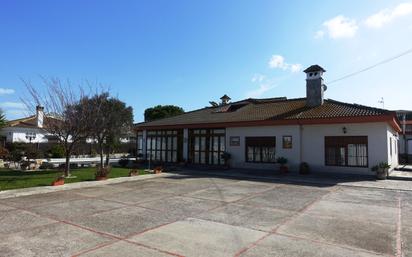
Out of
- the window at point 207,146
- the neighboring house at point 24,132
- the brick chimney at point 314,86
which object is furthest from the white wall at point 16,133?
the brick chimney at point 314,86

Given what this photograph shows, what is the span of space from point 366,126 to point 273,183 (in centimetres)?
698

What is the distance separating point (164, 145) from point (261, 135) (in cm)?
924

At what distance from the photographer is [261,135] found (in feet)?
67.7

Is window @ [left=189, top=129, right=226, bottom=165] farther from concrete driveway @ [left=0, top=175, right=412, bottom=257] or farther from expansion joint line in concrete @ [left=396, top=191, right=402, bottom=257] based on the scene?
expansion joint line in concrete @ [left=396, top=191, right=402, bottom=257]

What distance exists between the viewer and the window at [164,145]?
83.4 feet

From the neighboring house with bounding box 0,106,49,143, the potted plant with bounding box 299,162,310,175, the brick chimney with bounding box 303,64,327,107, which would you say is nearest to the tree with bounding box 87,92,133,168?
the potted plant with bounding box 299,162,310,175

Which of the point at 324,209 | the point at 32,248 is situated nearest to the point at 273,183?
the point at 324,209

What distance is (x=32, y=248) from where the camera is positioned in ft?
17.7

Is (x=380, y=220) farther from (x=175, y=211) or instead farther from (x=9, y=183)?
(x=9, y=183)

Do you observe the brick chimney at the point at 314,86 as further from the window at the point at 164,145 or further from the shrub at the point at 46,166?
the shrub at the point at 46,166

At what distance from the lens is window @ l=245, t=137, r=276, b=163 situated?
2025 centimetres

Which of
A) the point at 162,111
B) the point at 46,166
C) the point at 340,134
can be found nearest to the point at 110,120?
the point at 46,166

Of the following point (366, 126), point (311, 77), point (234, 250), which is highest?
point (311, 77)

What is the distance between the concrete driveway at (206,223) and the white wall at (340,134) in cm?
553
